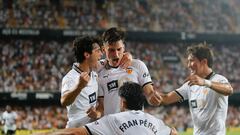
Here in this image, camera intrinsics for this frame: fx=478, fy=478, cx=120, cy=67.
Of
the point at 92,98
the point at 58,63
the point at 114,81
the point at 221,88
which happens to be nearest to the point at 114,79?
the point at 114,81

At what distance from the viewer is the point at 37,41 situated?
107ft

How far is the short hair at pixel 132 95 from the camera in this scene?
511 cm

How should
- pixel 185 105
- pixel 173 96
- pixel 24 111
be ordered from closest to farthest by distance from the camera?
1. pixel 173 96
2. pixel 24 111
3. pixel 185 105

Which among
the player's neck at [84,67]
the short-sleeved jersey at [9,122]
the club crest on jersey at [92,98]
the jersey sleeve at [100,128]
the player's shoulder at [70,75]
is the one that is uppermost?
the player's neck at [84,67]

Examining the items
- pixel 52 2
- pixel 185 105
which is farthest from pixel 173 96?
pixel 52 2

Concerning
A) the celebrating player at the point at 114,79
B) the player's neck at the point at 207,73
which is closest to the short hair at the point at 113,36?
the celebrating player at the point at 114,79

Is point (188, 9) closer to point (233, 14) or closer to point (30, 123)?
point (233, 14)

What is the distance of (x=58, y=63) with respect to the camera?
31.2 meters

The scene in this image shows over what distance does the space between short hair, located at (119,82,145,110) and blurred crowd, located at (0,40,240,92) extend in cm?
2428

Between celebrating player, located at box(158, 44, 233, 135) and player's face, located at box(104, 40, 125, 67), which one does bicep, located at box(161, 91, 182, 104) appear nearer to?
celebrating player, located at box(158, 44, 233, 135)

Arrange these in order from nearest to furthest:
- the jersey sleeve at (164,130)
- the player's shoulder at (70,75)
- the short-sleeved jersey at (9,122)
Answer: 1. the jersey sleeve at (164,130)
2. the player's shoulder at (70,75)
3. the short-sleeved jersey at (9,122)

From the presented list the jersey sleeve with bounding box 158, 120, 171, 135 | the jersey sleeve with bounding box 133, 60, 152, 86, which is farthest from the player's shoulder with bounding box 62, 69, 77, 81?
the jersey sleeve with bounding box 158, 120, 171, 135

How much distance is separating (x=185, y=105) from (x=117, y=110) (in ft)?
83.9

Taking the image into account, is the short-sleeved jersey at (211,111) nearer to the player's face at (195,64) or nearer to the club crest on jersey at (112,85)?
the player's face at (195,64)
